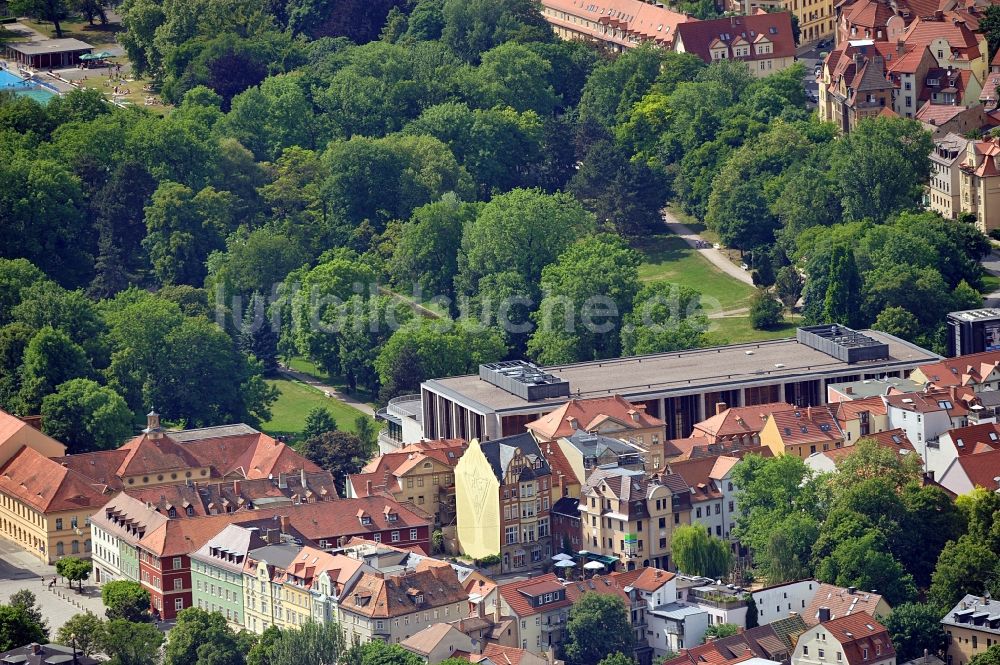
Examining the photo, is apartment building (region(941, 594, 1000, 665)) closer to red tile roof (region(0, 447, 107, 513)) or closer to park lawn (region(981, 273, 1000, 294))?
red tile roof (region(0, 447, 107, 513))

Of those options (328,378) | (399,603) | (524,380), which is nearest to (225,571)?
(399,603)

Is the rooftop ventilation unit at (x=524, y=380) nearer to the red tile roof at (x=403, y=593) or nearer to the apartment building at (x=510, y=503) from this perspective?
the apartment building at (x=510, y=503)

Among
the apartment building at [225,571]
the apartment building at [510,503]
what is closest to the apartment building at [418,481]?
the apartment building at [510,503]

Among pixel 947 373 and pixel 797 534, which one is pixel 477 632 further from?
pixel 947 373

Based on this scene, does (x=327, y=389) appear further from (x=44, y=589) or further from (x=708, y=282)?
(x=44, y=589)

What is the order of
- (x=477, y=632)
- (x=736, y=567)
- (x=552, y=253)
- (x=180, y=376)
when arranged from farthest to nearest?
(x=552, y=253) < (x=180, y=376) < (x=736, y=567) < (x=477, y=632)

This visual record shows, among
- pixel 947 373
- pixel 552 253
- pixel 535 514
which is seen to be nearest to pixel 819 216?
pixel 552 253
